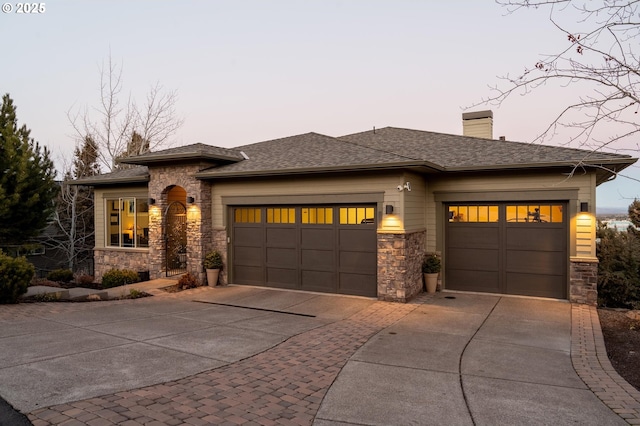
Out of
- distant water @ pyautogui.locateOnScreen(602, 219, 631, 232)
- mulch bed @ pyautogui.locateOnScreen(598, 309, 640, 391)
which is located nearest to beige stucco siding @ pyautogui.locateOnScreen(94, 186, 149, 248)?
mulch bed @ pyautogui.locateOnScreen(598, 309, 640, 391)

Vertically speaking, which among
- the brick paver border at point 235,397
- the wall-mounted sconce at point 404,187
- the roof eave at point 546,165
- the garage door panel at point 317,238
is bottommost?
the brick paver border at point 235,397

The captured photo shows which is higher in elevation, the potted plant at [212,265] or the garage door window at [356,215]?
the garage door window at [356,215]

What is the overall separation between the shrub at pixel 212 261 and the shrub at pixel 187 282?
0.53 metres

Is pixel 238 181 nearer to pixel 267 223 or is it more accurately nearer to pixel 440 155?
pixel 267 223

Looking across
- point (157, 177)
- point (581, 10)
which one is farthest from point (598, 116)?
point (157, 177)

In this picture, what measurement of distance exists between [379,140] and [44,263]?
20.3 m

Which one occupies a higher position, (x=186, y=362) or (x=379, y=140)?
(x=379, y=140)

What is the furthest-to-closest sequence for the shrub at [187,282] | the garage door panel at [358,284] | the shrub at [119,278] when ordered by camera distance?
the shrub at [119,278] < the shrub at [187,282] < the garage door panel at [358,284]

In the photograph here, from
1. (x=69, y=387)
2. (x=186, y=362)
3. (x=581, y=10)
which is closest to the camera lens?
(x=581, y=10)

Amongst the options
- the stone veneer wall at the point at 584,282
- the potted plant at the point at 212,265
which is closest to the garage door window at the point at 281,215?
the potted plant at the point at 212,265

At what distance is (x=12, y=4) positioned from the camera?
1182 cm

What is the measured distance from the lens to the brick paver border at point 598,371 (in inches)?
185

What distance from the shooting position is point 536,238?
1081 cm

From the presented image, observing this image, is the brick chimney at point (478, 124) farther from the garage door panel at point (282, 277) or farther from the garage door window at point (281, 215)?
the garage door panel at point (282, 277)
